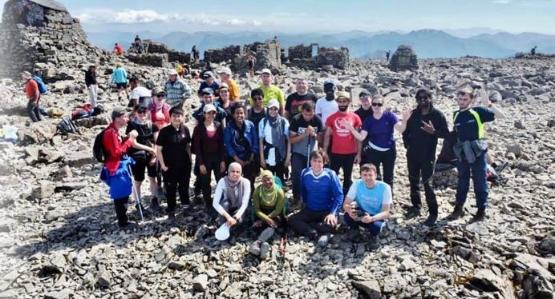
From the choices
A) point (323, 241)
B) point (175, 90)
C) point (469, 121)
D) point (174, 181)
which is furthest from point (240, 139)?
point (469, 121)

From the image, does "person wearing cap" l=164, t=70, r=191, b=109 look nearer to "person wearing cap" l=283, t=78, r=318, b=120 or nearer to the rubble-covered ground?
the rubble-covered ground

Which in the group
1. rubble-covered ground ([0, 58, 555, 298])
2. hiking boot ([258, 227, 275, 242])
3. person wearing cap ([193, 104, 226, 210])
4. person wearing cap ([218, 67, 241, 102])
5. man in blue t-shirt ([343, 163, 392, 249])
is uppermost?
person wearing cap ([218, 67, 241, 102])

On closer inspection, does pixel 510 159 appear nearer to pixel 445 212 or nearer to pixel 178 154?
pixel 445 212

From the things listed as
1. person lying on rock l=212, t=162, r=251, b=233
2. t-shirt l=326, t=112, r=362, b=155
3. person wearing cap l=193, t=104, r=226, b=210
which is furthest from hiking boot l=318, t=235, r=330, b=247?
person wearing cap l=193, t=104, r=226, b=210

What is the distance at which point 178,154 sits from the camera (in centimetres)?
867

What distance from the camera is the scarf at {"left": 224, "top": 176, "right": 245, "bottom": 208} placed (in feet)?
27.1

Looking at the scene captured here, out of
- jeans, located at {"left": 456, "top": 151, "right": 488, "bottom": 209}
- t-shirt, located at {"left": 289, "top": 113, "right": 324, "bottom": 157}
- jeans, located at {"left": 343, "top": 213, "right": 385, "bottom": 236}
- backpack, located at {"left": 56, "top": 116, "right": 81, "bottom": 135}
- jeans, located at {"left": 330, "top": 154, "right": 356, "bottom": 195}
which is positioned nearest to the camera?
jeans, located at {"left": 343, "top": 213, "right": 385, "bottom": 236}

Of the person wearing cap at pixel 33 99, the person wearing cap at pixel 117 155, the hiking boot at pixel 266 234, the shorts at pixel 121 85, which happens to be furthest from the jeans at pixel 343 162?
the shorts at pixel 121 85

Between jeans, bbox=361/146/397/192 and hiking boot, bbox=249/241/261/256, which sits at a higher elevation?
jeans, bbox=361/146/397/192

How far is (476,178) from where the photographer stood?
8555mm

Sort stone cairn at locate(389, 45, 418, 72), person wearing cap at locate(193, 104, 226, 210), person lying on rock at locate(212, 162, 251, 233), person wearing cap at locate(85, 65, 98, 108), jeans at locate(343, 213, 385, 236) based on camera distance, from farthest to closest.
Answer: stone cairn at locate(389, 45, 418, 72) < person wearing cap at locate(85, 65, 98, 108) < person wearing cap at locate(193, 104, 226, 210) < person lying on rock at locate(212, 162, 251, 233) < jeans at locate(343, 213, 385, 236)

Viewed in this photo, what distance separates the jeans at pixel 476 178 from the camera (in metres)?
8.43

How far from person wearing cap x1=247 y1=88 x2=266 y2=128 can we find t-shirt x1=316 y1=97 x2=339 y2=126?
137cm

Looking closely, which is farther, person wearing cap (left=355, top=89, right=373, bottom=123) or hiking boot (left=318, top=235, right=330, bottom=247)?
person wearing cap (left=355, top=89, right=373, bottom=123)
